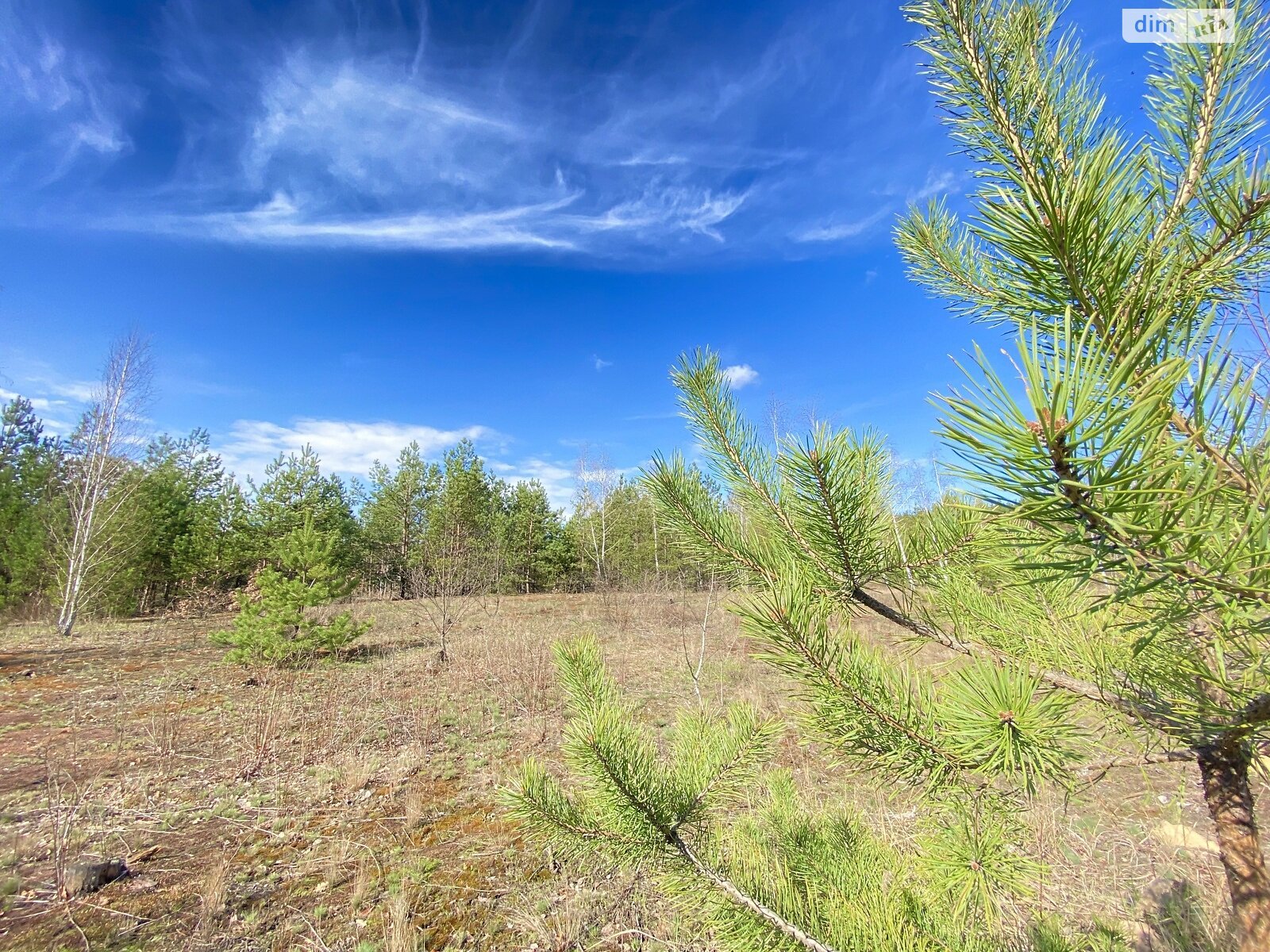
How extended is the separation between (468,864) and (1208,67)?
4.35 metres

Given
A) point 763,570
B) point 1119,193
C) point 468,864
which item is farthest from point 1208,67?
point 468,864

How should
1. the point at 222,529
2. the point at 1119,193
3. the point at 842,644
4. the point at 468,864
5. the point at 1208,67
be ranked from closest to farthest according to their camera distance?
the point at 1119,193, the point at 1208,67, the point at 842,644, the point at 468,864, the point at 222,529

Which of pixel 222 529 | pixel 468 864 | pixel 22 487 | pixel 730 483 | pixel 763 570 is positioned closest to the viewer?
pixel 763 570

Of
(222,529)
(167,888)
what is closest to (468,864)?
(167,888)

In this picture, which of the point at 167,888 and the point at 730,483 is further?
the point at 167,888

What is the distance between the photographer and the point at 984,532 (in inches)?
26.9

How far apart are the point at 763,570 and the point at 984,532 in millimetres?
330

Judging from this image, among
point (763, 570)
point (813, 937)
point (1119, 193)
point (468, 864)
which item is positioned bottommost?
point (468, 864)

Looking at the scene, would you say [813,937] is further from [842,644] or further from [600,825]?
[842,644]

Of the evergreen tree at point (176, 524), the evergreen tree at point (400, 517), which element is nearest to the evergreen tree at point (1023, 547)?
the evergreen tree at point (176, 524)

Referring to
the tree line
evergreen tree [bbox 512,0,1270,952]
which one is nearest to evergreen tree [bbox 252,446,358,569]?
the tree line

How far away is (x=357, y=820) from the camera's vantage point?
12.0 feet

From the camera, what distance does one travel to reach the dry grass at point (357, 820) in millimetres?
2436

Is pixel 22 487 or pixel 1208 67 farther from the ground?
pixel 22 487
